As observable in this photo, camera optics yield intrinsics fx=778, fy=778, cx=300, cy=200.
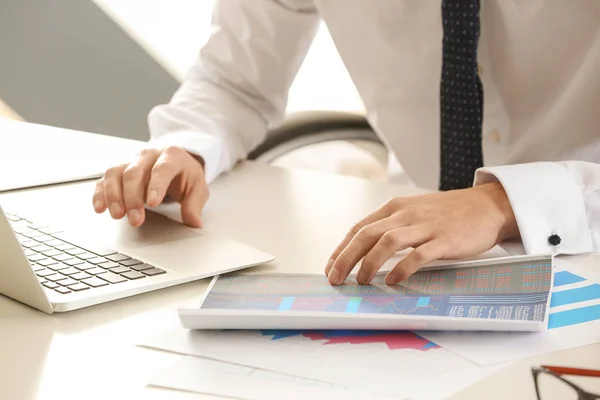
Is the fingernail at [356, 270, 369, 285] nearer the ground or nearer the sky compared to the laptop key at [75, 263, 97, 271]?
nearer the sky

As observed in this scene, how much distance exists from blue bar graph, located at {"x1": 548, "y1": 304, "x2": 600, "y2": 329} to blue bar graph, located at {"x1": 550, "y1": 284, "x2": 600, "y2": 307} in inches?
0.7

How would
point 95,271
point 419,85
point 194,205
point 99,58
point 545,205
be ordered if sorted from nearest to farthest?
point 95,271, point 545,205, point 194,205, point 419,85, point 99,58

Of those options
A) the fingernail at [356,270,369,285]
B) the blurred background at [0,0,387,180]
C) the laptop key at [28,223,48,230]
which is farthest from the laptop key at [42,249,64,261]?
the blurred background at [0,0,387,180]

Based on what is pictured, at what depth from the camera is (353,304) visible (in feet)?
2.17

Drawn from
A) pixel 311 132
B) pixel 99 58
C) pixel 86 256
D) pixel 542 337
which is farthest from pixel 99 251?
pixel 99 58

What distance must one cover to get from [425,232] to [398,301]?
127mm

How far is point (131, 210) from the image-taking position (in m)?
0.93

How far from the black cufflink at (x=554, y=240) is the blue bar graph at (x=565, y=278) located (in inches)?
2.8

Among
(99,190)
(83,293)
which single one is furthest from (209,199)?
(83,293)

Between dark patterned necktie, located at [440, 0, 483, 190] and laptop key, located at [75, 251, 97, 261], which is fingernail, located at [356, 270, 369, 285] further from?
dark patterned necktie, located at [440, 0, 483, 190]

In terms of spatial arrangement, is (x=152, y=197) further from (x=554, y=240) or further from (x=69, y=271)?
(x=554, y=240)

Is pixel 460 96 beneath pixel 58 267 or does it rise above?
above

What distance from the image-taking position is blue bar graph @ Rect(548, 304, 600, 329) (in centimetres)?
64

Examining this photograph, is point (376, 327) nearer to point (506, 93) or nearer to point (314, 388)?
point (314, 388)
